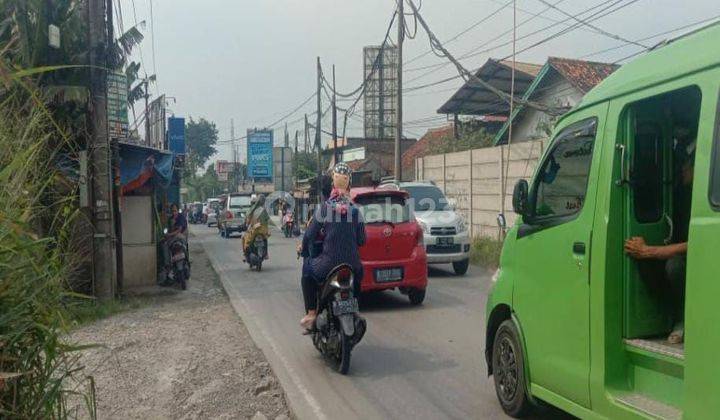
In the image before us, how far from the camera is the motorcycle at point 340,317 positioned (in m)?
6.25

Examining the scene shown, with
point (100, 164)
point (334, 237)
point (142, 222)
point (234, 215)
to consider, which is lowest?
point (234, 215)

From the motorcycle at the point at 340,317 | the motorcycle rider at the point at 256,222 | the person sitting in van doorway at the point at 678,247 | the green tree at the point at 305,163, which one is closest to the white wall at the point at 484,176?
the motorcycle rider at the point at 256,222

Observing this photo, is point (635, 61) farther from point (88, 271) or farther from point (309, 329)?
point (88, 271)

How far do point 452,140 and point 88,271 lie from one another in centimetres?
1790

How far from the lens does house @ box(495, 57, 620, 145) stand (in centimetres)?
2058

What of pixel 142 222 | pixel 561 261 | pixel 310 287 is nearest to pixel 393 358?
pixel 310 287

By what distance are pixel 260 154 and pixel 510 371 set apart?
37.1 metres

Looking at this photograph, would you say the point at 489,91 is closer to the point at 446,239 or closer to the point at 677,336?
the point at 446,239

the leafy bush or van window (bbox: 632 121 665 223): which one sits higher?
van window (bbox: 632 121 665 223)

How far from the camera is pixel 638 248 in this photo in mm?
3629

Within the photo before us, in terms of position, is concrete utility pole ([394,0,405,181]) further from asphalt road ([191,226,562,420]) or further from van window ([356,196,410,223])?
van window ([356,196,410,223])

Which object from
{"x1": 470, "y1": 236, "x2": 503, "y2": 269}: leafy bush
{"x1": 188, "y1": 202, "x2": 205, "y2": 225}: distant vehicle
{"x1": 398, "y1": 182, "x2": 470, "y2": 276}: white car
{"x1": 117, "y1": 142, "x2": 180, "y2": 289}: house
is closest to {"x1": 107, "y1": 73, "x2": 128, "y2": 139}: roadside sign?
{"x1": 117, "y1": 142, "x2": 180, "y2": 289}: house

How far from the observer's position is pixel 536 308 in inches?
174

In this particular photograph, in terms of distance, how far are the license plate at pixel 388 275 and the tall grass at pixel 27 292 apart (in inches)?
271
